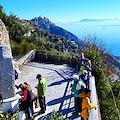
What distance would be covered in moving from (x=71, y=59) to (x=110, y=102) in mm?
5721

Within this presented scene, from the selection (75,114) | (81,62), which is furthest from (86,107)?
(81,62)

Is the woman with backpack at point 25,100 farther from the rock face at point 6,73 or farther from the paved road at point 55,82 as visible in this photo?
the paved road at point 55,82

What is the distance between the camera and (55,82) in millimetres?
9227

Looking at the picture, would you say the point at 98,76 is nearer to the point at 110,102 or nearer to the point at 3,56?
the point at 110,102

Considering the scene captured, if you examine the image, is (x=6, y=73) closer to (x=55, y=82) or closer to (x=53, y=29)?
(x=55, y=82)

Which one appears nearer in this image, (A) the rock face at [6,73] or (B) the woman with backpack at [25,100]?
(A) the rock face at [6,73]

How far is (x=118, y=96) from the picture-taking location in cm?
922

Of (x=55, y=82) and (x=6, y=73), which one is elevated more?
(x=6, y=73)

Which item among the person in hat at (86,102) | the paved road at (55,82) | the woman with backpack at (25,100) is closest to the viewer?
the person in hat at (86,102)

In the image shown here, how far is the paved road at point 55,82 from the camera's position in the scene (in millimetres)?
6566

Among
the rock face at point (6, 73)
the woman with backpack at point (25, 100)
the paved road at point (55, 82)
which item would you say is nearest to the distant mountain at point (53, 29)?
the paved road at point (55, 82)

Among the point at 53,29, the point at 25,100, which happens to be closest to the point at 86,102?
the point at 25,100

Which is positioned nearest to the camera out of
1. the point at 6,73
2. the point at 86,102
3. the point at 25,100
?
the point at 86,102

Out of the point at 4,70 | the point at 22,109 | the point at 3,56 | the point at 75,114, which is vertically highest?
the point at 3,56
